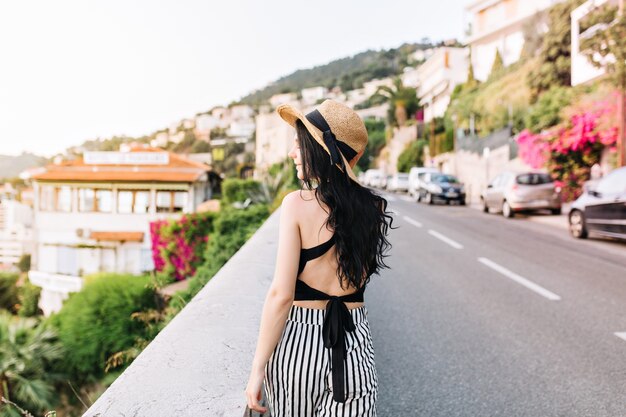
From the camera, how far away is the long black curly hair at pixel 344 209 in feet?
6.06

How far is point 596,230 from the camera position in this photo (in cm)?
1222

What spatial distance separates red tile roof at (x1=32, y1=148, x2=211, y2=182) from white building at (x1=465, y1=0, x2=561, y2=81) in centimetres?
3099

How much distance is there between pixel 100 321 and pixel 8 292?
29901 millimetres

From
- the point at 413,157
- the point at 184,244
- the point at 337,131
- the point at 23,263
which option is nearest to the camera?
the point at 337,131

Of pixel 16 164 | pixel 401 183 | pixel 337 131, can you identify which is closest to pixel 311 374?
pixel 337 131

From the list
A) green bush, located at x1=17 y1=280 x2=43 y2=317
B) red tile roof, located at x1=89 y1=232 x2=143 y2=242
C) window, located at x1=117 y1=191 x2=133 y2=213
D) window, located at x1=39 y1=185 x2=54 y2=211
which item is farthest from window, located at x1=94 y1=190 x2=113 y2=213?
green bush, located at x1=17 y1=280 x2=43 y2=317

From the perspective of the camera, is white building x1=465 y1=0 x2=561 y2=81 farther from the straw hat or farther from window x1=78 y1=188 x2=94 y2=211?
the straw hat

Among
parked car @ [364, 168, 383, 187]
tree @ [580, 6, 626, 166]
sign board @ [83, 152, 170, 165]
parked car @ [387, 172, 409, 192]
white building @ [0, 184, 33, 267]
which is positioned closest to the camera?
tree @ [580, 6, 626, 166]

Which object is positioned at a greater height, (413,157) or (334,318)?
(413,157)

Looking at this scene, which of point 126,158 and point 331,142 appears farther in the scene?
point 126,158

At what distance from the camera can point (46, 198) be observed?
48.4 metres

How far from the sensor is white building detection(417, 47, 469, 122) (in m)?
66.2

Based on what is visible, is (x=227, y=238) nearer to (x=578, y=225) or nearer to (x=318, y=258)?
(x=578, y=225)

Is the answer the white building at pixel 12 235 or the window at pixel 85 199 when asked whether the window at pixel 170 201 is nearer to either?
the window at pixel 85 199
